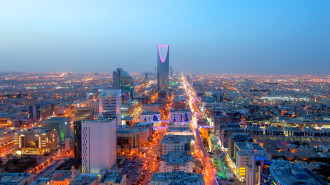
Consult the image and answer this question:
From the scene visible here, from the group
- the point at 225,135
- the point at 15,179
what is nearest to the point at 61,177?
the point at 15,179

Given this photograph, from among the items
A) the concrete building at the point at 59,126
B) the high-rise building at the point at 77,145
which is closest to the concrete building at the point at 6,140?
the concrete building at the point at 59,126

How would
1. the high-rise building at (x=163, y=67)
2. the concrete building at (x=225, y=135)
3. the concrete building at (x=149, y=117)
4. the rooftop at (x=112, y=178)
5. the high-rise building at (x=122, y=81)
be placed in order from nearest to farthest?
the rooftop at (x=112, y=178)
the concrete building at (x=225, y=135)
the concrete building at (x=149, y=117)
the high-rise building at (x=122, y=81)
the high-rise building at (x=163, y=67)

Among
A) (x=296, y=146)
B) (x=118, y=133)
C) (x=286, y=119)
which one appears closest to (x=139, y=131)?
(x=118, y=133)

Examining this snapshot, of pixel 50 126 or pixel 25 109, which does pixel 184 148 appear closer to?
pixel 50 126

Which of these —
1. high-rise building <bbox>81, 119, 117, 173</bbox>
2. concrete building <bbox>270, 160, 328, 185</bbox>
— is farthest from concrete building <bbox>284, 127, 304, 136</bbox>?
high-rise building <bbox>81, 119, 117, 173</bbox>

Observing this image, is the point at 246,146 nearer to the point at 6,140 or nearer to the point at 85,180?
the point at 85,180

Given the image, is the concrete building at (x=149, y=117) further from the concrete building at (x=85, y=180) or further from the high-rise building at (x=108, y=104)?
the concrete building at (x=85, y=180)
